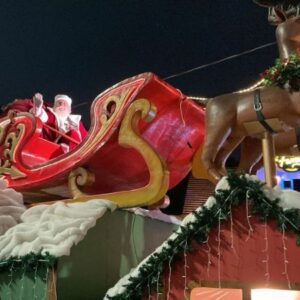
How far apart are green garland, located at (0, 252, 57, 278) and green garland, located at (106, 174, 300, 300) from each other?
468 mm

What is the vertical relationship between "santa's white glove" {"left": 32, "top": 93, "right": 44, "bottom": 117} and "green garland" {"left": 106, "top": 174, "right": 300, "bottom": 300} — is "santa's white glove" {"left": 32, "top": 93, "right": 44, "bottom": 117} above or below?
above

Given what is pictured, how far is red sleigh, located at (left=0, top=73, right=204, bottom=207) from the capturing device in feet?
11.8

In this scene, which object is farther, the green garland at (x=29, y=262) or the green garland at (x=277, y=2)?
the green garland at (x=277, y=2)

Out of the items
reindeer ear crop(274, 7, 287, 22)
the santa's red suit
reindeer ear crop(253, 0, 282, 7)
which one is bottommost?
reindeer ear crop(274, 7, 287, 22)

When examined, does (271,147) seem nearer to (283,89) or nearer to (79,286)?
(283,89)

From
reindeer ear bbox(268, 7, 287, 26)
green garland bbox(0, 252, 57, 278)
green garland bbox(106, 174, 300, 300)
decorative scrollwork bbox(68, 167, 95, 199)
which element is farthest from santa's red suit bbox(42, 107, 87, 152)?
green garland bbox(106, 174, 300, 300)

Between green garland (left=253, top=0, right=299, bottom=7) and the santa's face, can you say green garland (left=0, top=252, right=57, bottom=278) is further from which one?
the santa's face

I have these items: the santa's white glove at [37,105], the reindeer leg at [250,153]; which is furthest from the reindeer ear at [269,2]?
the santa's white glove at [37,105]

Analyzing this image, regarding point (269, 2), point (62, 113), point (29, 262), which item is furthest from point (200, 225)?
point (62, 113)

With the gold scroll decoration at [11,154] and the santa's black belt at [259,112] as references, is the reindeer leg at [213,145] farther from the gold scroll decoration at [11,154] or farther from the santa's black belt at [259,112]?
the gold scroll decoration at [11,154]

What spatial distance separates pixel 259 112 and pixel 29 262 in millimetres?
1719

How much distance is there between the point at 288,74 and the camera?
3125 mm

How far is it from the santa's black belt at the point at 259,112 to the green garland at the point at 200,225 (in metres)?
0.67

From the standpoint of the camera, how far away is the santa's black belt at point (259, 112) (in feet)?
10.6
